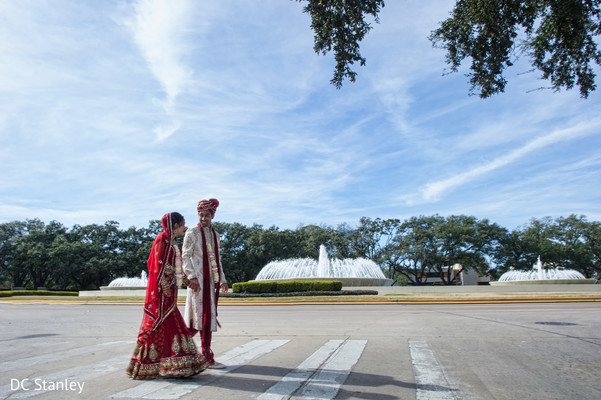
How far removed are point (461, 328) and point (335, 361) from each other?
423cm

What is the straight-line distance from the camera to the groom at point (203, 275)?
5.09m

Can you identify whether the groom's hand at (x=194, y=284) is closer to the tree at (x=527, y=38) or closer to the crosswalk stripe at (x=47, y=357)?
the crosswalk stripe at (x=47, y=357)

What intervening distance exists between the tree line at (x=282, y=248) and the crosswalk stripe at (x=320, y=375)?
51.4 metres

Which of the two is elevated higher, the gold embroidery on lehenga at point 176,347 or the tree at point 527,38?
the tree at point 527,38

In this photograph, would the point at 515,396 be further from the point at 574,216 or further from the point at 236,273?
the point at 574,216

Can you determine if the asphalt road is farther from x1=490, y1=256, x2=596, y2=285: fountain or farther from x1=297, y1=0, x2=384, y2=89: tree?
x1=490, y1=256, x2=596, y2=285: fountain

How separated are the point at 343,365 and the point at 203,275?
2.03m

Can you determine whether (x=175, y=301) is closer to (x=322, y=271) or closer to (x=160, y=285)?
(x=160, y=285)

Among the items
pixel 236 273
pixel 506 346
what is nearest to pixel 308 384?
pixel 506 346

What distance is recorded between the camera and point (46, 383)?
4.20 meters

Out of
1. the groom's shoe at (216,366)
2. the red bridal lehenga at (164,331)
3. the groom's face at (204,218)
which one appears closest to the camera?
the red bridal lehenga at (164,331)

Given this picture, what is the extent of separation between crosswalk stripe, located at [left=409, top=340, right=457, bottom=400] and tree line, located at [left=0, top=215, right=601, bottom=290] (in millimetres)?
51228

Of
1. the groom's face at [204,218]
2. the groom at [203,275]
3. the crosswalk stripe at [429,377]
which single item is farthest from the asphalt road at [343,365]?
the groom's face at [204,218]

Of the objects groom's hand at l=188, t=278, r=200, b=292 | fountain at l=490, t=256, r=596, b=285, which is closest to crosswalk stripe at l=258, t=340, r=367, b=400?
groom's hand at l=188, t=278, r=200, b=292
